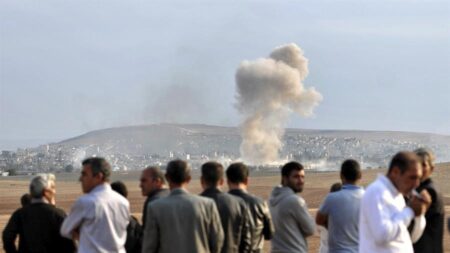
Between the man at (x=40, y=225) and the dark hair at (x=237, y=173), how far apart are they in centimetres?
166

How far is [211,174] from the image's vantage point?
36.5 feet

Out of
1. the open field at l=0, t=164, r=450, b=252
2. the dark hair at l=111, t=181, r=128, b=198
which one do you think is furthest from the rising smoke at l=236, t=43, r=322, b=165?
the dark hair at l=111, t=181, r=128, b=198

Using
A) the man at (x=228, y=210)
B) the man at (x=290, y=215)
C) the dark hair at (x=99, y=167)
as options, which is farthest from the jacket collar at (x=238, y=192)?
the dark hair at (x=99, y=167)

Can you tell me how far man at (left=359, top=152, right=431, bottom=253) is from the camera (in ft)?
30.3

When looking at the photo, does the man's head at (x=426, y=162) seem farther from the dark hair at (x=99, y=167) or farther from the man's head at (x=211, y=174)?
the dark hair at (x=99, y=167)

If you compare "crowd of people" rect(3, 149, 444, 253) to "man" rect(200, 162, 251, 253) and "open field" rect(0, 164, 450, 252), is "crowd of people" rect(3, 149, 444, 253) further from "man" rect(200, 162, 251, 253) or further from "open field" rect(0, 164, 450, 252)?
"open field" rect(0, 164, 450, 252)

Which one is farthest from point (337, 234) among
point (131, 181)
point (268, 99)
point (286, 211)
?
point (268, 99)

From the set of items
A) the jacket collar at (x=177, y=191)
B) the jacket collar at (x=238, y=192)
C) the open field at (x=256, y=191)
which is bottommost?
the open field at (x=256, y=191)

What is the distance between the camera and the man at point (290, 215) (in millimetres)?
12031

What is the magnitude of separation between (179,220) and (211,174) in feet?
2.78

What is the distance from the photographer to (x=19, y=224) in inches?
452

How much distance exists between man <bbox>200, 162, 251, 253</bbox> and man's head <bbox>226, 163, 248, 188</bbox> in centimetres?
27

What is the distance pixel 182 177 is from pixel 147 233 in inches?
22.1

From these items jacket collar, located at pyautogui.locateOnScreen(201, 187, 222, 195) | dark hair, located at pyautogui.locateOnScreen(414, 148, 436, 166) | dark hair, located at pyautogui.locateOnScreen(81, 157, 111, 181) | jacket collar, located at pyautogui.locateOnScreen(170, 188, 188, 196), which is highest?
dark hair, located at pyautogui.locateOnScreen(414, 148, 436, 166)
